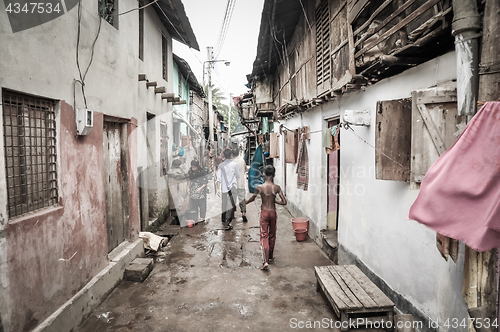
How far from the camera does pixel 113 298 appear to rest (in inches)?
191

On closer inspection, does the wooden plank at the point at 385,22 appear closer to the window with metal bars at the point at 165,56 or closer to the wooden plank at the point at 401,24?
the wooden plank at the point at 401,24

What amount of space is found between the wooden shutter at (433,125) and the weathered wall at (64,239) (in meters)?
4.49

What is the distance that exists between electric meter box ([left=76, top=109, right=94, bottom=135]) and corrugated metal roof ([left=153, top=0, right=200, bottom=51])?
5365mm

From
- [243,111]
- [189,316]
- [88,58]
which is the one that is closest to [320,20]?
[88,58]

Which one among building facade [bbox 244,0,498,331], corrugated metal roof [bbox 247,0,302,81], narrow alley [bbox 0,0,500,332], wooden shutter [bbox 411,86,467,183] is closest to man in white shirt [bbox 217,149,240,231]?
narrow alley [bbox 0,0,500,332]

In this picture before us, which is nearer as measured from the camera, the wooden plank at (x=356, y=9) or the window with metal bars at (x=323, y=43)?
the wooden plank at (x=356, y=9)

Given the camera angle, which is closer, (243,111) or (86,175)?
(86,175)

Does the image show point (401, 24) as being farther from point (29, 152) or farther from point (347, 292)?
point (29, 152)

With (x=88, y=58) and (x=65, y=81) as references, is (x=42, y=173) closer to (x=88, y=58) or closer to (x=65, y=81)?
(x=65, y=81)

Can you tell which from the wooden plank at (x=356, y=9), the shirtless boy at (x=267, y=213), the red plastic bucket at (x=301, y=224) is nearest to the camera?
the wooden plank at (x=356, y=9)

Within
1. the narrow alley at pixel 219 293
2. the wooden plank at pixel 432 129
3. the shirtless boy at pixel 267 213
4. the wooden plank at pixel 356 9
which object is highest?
the wooden plank at pixel 356 9

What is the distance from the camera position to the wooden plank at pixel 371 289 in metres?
3.82

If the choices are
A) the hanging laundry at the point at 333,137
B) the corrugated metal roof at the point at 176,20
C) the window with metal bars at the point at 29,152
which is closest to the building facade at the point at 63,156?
the window with metal bars at the point at 29,152

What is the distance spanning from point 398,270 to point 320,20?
5779mm
